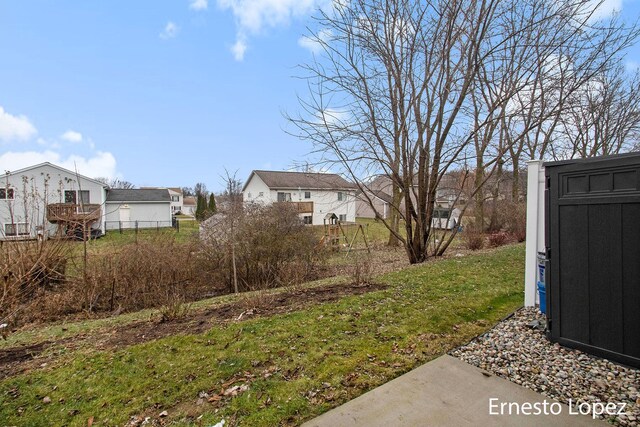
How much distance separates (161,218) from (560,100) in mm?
29098

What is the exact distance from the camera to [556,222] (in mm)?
3096

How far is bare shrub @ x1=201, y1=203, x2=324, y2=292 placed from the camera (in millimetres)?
8195

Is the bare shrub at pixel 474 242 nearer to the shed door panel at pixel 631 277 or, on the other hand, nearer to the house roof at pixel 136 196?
the shed door panel at pixel 631 277

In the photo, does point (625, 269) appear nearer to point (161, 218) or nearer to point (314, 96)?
point (314, 96)

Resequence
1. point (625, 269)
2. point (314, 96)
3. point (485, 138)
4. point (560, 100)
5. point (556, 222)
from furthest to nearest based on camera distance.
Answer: point (485, 138)
point (314, 96)
point (560, 100)
point (556, 222)
point (625, 269)

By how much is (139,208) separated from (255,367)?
2978 centimetres

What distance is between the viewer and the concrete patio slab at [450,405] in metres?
2.17

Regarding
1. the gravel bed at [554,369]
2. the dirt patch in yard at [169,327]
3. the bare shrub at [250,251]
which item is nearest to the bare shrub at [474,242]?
the bare shrub at [250,251]

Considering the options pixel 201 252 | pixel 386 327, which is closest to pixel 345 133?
pixel 201 252

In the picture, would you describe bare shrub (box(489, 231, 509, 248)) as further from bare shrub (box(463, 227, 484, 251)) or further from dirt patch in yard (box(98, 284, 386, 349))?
dirt patch in yard (box(98, 284, 386, 349))

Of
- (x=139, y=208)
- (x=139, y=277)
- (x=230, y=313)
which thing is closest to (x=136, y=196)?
(x=139, y=208)

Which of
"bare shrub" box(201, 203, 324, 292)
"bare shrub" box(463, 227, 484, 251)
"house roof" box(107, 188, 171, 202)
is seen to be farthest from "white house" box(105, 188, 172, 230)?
"bare shrub" box(463, 227, 484, 251)

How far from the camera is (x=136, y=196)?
28.7 metres

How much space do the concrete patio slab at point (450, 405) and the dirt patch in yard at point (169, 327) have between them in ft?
6.97
